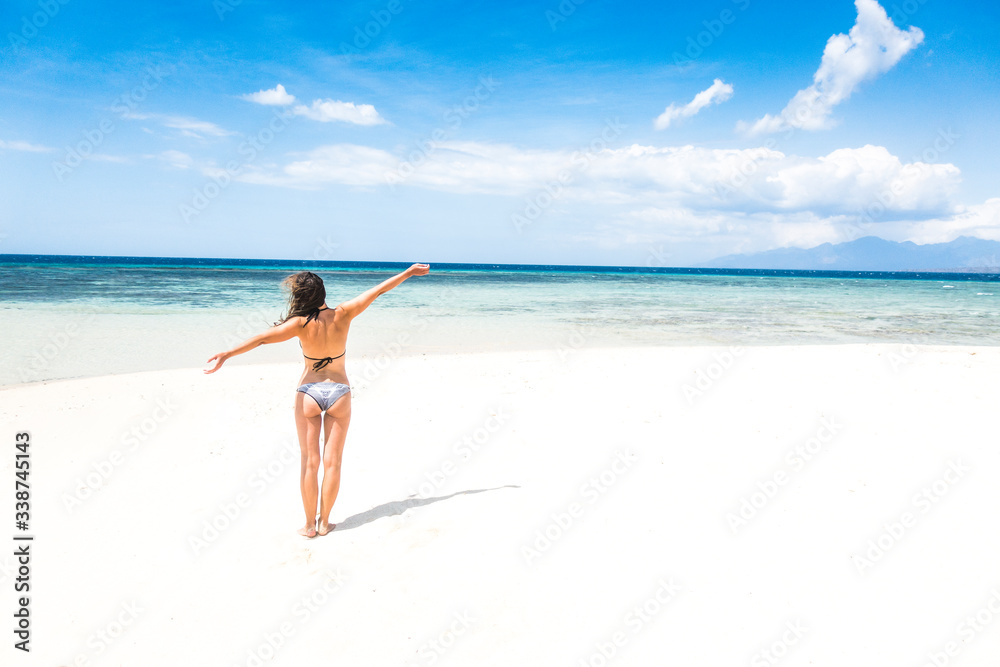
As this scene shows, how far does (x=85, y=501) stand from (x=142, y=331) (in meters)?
11.8

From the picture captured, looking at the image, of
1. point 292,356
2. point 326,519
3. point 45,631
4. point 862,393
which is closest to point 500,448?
point 326,519

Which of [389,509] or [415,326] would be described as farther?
[415,326]

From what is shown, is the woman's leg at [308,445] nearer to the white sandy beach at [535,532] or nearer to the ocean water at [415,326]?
the white sandy beach at [535,532]

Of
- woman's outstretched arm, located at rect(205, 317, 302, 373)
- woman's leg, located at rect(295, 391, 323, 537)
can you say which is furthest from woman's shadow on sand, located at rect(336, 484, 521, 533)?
woman's outstretched arm, located at rect(205, 317, 302, 373)

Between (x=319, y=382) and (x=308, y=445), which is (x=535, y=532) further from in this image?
(x=319, y=382)

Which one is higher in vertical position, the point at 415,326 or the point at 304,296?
the point at 304,296

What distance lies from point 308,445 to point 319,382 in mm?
481

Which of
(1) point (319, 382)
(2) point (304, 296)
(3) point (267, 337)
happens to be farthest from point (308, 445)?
(2) point (304, 296)

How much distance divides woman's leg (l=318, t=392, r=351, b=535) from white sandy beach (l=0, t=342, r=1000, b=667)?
0.66 feet

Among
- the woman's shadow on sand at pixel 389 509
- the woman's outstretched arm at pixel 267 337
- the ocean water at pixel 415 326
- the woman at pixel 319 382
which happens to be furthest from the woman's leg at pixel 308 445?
the ocean water at pixel 415 326

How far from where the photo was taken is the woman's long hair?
12.6ft

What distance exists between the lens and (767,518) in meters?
4.12

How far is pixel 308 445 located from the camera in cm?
403

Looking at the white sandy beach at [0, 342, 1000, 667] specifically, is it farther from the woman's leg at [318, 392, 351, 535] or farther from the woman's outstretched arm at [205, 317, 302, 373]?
the woman's outstretched arm at [205, 317, 302, 373]
